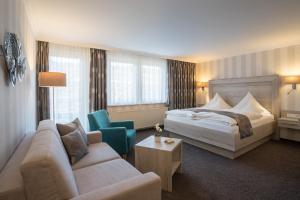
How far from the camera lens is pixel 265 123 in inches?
156

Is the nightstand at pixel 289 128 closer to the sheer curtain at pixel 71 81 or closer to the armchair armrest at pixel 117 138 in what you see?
the armchair armrest at pixel 117 138

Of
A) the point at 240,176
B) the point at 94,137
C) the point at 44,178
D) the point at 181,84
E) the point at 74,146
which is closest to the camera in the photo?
the point at 44,178

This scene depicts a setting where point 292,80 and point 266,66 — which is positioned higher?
point 266,66

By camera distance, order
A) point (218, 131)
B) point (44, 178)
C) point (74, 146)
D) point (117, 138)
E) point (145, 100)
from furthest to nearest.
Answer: point (145, 100), point (218, 131), point (117, 138), point (74, 146), point (44, 178)

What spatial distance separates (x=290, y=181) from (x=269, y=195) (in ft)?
1.96

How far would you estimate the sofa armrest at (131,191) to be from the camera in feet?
3.72

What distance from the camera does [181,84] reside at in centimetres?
618

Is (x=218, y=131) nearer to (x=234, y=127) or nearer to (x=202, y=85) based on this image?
(x=234, y=127)

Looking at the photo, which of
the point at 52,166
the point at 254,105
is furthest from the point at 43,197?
the point at 254,105

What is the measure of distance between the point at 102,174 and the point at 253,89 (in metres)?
4.83

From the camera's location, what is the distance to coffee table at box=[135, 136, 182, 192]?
2170mm

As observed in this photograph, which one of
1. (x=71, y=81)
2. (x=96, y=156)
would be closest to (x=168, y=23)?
(x=96, y=156)

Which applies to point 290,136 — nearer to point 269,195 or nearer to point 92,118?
point 269,195

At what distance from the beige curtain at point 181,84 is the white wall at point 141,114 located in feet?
1.81
